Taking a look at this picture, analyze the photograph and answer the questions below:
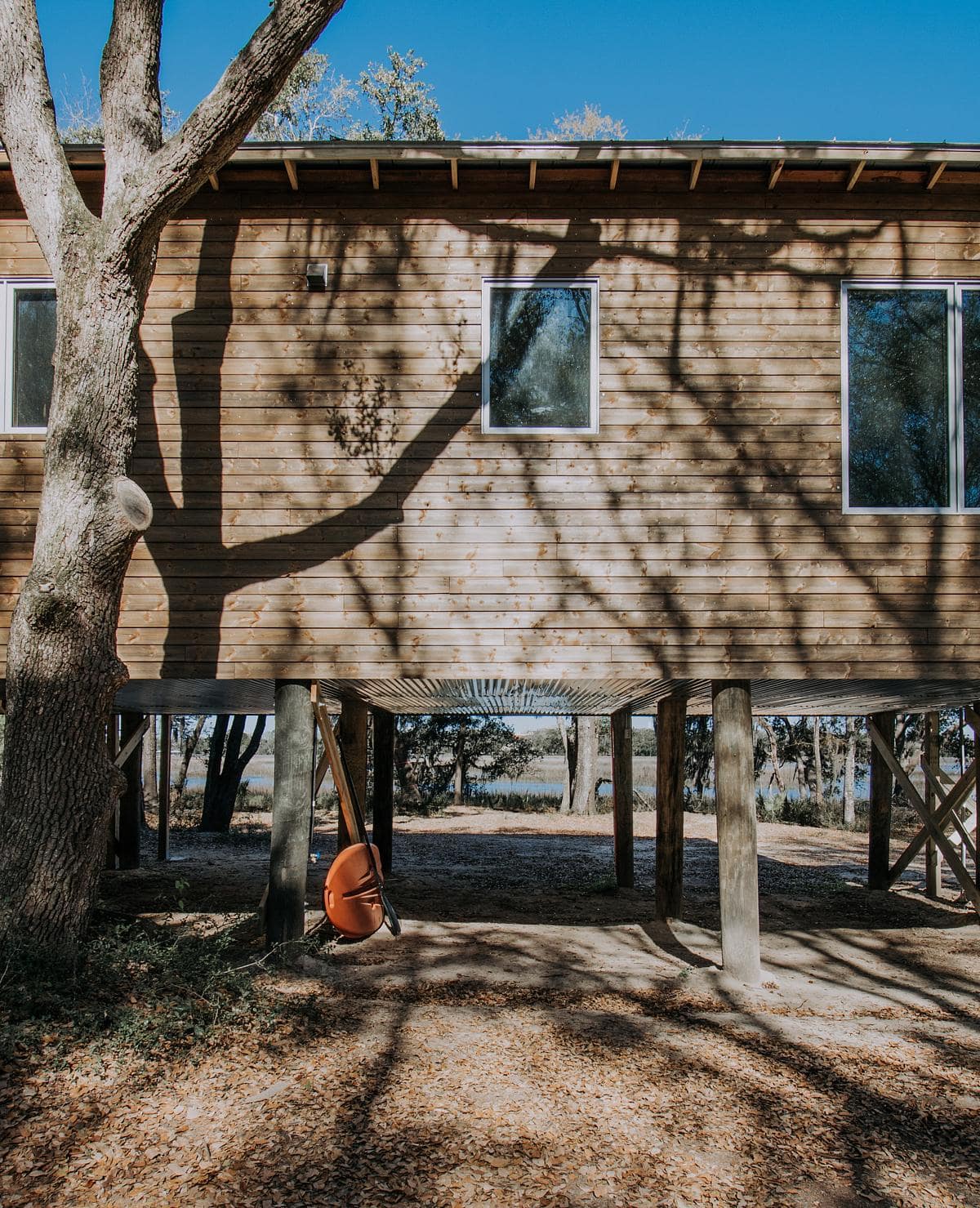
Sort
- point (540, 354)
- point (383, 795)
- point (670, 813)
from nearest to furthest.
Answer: point (540, 354) → point (670, 813) → point (383, 795)

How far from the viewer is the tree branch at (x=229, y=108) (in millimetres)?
5996

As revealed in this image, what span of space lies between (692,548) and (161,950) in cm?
491

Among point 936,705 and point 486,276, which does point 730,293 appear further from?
point 936,705

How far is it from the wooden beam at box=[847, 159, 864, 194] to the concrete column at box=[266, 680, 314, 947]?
6.03m

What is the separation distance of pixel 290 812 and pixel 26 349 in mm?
4468

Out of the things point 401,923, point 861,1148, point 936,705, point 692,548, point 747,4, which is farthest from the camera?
point 747,4

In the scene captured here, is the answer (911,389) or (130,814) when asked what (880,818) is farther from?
(130,814)

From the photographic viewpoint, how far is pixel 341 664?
7.43 m

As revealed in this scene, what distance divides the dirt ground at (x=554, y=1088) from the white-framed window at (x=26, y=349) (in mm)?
5038

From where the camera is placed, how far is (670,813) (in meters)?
9.62

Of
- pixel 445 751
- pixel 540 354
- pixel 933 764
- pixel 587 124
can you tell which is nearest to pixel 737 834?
pixel 540 354

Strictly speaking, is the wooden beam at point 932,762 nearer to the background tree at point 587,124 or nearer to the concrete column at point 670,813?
the concrete column at point 670,813

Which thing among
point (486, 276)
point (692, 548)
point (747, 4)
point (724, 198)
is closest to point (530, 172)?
point (486, 276)

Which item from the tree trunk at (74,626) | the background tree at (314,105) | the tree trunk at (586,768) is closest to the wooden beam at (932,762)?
the tree trunk at (74,626)
